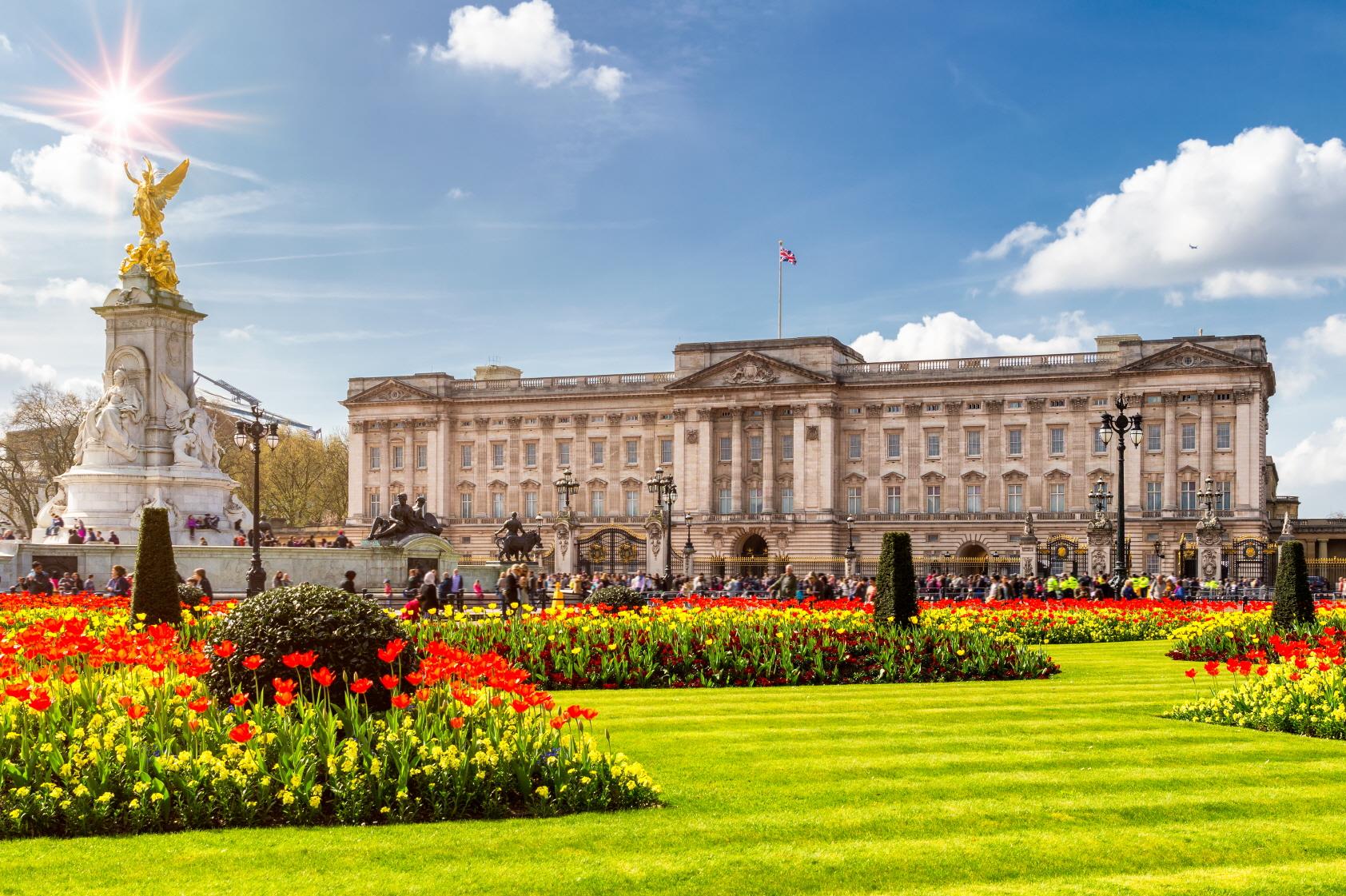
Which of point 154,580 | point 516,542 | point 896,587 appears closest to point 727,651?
point 896,587

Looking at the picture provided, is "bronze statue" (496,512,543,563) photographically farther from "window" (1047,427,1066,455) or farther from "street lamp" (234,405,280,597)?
"window" (1047,427,1066,455)

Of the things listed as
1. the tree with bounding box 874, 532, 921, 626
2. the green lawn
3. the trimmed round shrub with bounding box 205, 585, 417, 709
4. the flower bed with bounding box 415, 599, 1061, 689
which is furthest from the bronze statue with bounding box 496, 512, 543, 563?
the trimmed round shrub with bounding box 205, 585, 417, 709

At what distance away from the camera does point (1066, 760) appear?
448 inches

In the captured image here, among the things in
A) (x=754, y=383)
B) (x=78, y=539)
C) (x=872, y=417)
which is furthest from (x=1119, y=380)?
(x=78, y=539)

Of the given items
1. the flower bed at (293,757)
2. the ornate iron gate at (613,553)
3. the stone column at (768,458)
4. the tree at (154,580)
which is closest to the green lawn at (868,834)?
the flower bed at (293,757)

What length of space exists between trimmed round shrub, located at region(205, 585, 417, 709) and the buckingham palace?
55.5 m

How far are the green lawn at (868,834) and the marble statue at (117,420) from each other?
1049 inches

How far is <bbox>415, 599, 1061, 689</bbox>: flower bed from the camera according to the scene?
17.2 metres

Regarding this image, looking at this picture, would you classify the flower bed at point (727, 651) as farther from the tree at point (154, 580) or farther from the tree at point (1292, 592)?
the tree at point (1292, 592)

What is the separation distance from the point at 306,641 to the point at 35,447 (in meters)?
72.0

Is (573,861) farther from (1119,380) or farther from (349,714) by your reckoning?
(1119,380)

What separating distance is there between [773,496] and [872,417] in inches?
308

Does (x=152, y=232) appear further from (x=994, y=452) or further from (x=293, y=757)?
(x=994, y=452)

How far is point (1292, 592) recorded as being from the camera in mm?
21062
